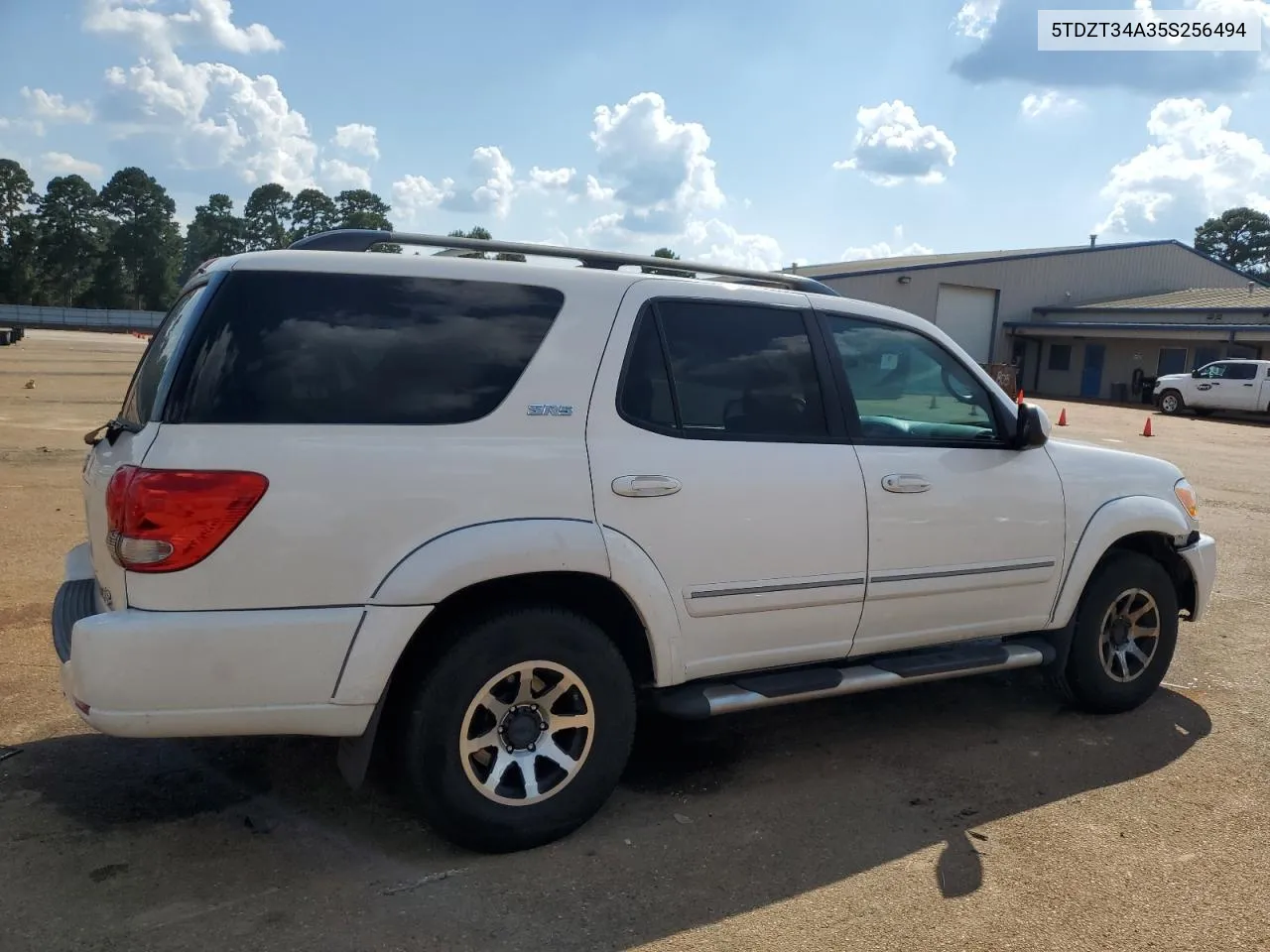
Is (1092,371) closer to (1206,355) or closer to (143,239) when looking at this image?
(1206,355)

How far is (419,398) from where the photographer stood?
10.5ft

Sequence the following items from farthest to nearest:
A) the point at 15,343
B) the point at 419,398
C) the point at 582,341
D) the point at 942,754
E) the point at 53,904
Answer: the point at 15,343
the point at 942,754
the point at 582,341
the point at 419,398
the point at 53,904

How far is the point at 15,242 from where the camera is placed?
8388 cm

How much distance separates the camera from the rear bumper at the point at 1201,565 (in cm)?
499

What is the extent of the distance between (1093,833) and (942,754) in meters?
0.78

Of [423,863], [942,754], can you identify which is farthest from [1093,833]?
[423,863]

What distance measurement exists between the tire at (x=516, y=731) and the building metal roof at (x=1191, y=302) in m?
40.8

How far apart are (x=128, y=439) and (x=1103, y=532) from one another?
13.3ft

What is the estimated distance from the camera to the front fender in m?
4.57

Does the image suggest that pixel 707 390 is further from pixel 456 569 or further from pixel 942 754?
pixel 942 754

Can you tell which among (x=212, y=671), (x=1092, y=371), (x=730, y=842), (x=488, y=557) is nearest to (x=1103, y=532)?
(x=730, y=842)

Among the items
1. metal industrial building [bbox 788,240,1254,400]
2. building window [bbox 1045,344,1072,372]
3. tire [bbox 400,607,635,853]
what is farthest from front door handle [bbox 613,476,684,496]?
building window [bbox 1045,344,1072,372]

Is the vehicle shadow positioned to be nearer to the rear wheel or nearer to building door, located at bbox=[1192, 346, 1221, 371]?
the rear wheel

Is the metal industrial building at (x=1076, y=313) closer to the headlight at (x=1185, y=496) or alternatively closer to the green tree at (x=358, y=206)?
the headlight at (x=1185, y=496)
